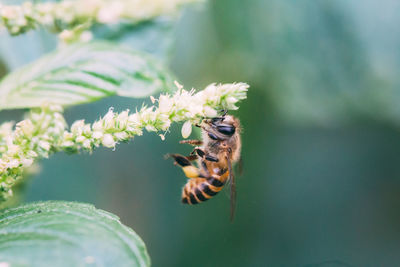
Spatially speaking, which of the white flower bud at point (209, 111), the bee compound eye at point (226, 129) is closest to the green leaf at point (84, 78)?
the white flower bud at point (209, 111)

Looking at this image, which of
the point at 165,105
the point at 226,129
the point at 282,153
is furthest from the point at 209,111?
the point at 282,153

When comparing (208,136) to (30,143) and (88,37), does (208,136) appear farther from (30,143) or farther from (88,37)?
(30,143)

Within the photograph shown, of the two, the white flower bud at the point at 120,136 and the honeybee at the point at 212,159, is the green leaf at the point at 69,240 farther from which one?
the honeybee at the point at 212,159

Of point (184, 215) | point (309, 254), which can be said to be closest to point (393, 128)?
point (309, 254)

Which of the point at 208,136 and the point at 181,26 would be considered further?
the point at 181,26

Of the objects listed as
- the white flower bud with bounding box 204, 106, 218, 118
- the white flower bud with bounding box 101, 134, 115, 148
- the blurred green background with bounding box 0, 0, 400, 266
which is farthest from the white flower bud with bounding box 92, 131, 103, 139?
the blurred green background with bounding box 0, 0, 400, 266

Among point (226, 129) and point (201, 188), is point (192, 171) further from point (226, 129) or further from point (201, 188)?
point (226, 129)

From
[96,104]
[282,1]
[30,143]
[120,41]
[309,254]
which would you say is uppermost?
[282,1]

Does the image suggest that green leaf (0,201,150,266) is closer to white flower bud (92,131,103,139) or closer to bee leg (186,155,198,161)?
white flower bud (92,131,103,139)
